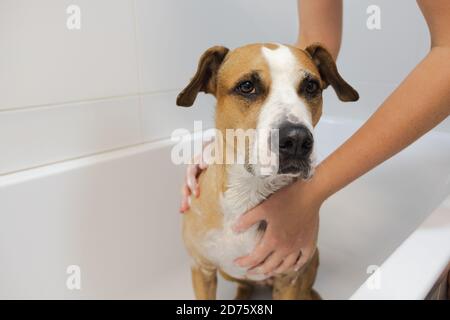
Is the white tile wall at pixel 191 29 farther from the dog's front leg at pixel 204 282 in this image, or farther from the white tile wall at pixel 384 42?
the dog's front leg at pixel 204 282

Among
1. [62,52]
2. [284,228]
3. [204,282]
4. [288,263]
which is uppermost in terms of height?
[62,52]

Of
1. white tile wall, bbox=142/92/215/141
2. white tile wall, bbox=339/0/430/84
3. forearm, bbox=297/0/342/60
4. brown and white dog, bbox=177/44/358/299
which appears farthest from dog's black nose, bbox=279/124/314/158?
white tile wall, bbox=339/0/430/84

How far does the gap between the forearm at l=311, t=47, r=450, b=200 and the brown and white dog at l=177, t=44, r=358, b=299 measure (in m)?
0.07

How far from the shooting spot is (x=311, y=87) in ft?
2.64

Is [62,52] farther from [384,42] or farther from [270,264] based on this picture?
[384,42]

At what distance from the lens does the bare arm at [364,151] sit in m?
0.66

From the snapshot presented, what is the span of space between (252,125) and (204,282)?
49cm

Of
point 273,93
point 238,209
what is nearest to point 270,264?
point 238,209

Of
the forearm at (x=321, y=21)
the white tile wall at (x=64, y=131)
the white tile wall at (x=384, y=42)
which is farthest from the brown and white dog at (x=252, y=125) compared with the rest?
the white tile wall at (x=384, y=42)

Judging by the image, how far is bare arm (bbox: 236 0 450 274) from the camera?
0.66 m

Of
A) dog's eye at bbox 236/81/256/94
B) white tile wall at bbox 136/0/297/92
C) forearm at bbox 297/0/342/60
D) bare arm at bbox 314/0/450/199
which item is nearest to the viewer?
bare arm at bbox 314/0/450/199

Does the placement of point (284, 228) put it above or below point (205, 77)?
below

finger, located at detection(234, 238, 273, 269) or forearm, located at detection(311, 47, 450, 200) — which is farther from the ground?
forearm, located at detection(311, 47, 450, 200)

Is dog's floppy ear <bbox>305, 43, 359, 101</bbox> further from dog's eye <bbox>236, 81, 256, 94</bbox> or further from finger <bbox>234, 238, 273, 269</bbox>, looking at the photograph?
finger <bbox>234, 238, 273, 269</bbox>
